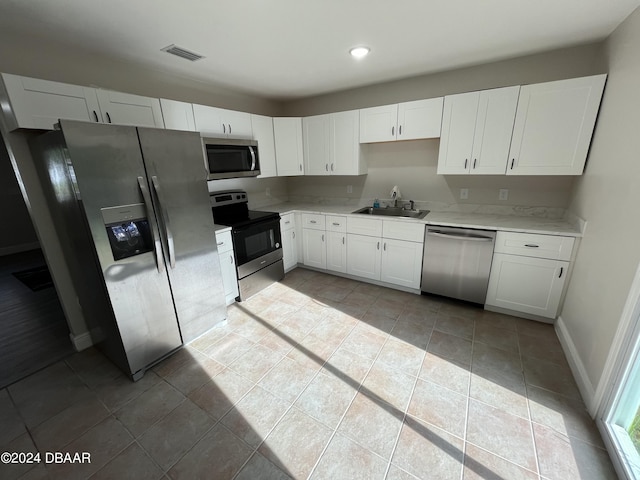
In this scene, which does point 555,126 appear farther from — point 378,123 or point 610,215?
point 378,123

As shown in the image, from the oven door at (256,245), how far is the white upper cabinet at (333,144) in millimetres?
1006

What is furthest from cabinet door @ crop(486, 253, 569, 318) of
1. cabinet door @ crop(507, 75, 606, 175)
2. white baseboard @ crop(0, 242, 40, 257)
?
white baseboard @ crop(0, 242, 40, 257)

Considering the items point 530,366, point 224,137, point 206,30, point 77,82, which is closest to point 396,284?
point 530,366

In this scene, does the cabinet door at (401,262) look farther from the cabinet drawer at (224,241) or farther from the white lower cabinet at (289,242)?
the cabinet drawer at (224,241)

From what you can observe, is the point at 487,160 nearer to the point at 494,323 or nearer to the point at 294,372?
the point at 494,323

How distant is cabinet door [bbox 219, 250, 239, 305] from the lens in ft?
8.97

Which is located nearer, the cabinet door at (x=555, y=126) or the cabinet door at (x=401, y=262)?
the cabinet door at (x=555, y=126)

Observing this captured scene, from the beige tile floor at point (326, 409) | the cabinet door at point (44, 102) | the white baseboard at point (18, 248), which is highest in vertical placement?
the cabinet door at point (44, 102)

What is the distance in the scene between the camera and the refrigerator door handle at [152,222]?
5.98ft

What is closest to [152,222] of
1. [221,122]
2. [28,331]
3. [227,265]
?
[227,265]

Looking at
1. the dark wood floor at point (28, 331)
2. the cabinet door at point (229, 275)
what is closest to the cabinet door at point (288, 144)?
the cabinet door at point (229, 275)

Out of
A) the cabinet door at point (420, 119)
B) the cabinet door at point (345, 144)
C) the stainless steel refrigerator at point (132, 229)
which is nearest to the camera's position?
the stainless steel refrigerator at point (132, 229)

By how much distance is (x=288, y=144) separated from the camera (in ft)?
11.9

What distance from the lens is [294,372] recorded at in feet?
6.51
